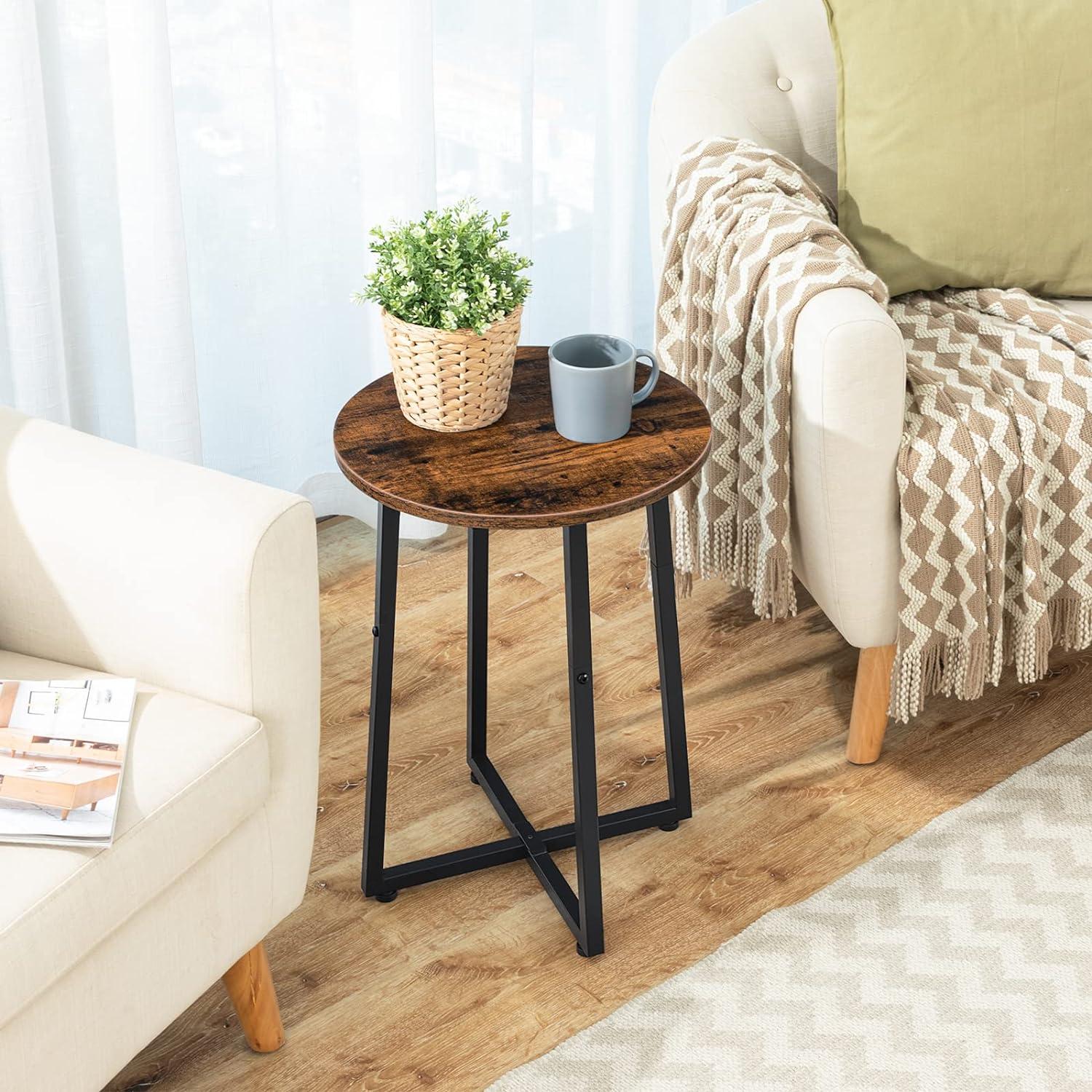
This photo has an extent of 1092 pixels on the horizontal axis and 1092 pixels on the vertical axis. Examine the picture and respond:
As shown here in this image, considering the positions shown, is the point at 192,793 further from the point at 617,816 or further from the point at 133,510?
the point at 617,816

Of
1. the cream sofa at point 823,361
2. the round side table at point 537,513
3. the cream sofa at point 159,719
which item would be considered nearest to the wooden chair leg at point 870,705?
the cream sofa at point 823,361

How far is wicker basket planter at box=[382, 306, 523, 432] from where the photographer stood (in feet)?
4.18

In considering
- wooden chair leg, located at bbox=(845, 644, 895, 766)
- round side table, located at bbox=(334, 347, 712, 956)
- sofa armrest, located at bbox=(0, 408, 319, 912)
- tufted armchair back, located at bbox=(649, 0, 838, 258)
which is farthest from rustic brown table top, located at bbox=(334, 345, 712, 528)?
tufted armchair back, located at bbox=(649, 0, 838, 258)

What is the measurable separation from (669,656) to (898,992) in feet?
1.44

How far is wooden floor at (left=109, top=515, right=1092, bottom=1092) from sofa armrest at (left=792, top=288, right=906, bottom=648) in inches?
9.3

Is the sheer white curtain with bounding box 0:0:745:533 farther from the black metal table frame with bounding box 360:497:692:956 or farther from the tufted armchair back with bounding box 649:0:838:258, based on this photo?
the black metal table frame with bounding box 360:497:692:956

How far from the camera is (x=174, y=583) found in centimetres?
114

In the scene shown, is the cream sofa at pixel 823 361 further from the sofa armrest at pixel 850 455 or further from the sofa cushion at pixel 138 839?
the sofa cushion at pixel 138 839

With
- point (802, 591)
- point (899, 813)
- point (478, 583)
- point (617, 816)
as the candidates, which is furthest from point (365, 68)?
point (899, 813)

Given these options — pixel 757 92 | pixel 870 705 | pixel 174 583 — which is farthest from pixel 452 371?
pixel 757 92

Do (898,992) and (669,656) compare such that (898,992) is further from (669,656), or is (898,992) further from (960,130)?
(960,130)

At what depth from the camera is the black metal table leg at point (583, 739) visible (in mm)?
1280

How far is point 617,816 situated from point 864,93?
1042mm

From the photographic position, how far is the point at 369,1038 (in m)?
1.35
